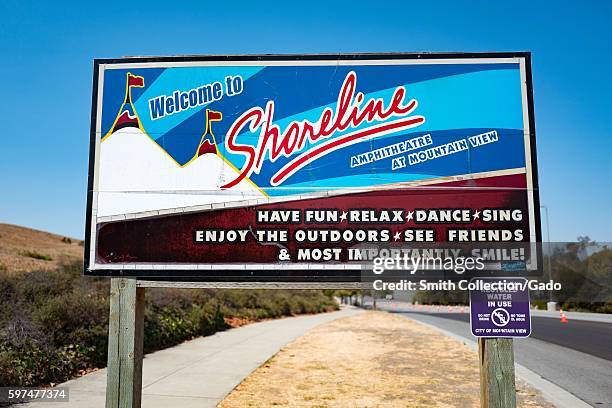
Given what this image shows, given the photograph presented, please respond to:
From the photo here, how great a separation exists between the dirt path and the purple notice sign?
147 inches

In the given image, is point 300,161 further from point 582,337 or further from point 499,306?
point 582,337

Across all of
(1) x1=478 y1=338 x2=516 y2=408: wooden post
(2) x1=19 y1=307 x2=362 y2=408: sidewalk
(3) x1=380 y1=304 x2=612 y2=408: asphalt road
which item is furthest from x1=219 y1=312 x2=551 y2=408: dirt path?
(1) x1=478 y1=338 x2=516 y2=408: wooden post

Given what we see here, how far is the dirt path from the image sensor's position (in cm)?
767

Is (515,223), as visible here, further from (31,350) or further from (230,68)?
(31,350)

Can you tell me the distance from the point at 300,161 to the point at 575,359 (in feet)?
38.1

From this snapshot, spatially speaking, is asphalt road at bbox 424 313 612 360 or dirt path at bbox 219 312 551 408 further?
asphalt road at bbox 424 313 612 360

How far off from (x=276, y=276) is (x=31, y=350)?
5.52 m

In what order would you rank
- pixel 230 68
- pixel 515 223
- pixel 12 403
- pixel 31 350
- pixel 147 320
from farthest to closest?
1. pixel 147 320
2. pixel 31 350
3. pixel 12 403
4. pixel 230 68
5. pixel 515 223

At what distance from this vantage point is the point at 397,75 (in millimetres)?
4621

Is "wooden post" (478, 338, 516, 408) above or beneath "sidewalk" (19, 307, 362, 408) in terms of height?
above

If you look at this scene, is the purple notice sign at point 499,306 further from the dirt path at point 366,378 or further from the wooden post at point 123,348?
the dirt path at point 366,378

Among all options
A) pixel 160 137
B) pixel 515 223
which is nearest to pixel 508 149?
pixel 515 223

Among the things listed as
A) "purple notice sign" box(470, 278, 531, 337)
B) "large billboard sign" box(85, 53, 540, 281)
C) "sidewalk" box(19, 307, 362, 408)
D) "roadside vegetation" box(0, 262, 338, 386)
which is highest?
"large billboard sign" box(85, 53, 540, 281)

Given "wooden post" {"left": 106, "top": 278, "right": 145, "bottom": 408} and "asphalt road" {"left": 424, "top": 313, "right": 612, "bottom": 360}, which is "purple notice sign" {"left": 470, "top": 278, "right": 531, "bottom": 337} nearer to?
"wooden post" {"left": 106, "top": 278, "right": 145, "bottom": 408}
